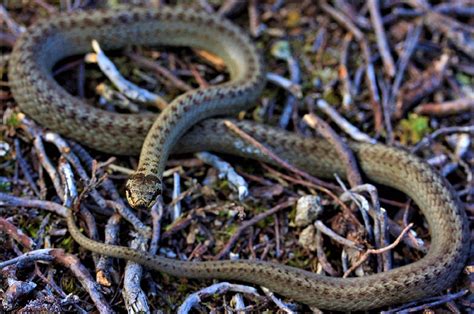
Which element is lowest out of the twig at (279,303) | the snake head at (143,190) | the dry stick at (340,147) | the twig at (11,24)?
the twig at (279,303)

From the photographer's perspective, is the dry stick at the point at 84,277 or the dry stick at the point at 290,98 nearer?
the dry stick at the point at 84,277

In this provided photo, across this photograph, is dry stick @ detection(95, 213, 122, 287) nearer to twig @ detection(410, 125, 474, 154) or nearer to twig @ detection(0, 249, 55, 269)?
twig @ detection(0, 249, 55, 269)

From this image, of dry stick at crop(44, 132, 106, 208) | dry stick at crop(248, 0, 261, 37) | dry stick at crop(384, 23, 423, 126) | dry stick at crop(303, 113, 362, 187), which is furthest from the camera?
dry stick at crop(248, 0, 261, 37)

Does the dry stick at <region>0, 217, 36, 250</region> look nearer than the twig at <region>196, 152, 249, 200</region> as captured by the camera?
Yes

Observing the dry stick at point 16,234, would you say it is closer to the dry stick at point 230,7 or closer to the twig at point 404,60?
the dry stick at point 230,7

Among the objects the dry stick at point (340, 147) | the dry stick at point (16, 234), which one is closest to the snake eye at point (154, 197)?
the dry stick at point (16, 234)

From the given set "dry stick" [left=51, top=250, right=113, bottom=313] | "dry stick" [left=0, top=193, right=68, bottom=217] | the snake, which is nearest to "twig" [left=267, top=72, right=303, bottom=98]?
the snake

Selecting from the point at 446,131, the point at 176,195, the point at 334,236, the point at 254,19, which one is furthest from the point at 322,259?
the point at 254,19
